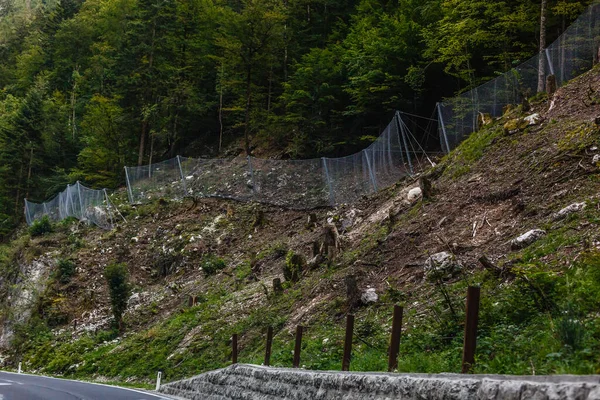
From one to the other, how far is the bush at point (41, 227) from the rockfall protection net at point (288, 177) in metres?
7.53

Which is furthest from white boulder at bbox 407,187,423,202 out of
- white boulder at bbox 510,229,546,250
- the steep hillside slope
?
white boulder at bbox 510,229,546,250

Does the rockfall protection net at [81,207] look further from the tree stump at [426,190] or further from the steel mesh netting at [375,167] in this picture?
the tree stump at [426,190]

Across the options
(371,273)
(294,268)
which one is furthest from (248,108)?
(371,273)

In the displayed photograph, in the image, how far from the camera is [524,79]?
19891 millimetres

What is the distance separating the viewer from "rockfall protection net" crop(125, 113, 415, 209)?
2427 cm

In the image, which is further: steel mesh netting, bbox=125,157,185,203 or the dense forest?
steel mesh netting, bbox=125,157,185,203

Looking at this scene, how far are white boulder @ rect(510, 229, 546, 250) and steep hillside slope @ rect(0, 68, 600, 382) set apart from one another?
2.5 inches

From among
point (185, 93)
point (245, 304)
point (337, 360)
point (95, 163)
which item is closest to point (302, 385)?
point (337, 360)

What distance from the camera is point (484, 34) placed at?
24.0 metres

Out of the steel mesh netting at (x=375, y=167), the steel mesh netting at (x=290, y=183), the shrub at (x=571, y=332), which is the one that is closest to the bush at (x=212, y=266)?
the steel mesh netting at (x=290, y=183)

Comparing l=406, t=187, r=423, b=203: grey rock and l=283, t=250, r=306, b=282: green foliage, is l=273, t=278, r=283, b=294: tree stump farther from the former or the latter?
l=406, t=187, r=423, b=203: grey rock

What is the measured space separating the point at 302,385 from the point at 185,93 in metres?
35.3

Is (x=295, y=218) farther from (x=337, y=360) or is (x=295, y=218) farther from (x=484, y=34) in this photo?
(x=337, y=360)

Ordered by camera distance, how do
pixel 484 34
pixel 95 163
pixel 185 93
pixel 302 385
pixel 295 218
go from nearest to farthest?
pixel 302 385 < pixel 484 34 < pixel 295 218 < pixel 185 93 < pixel 95 163
